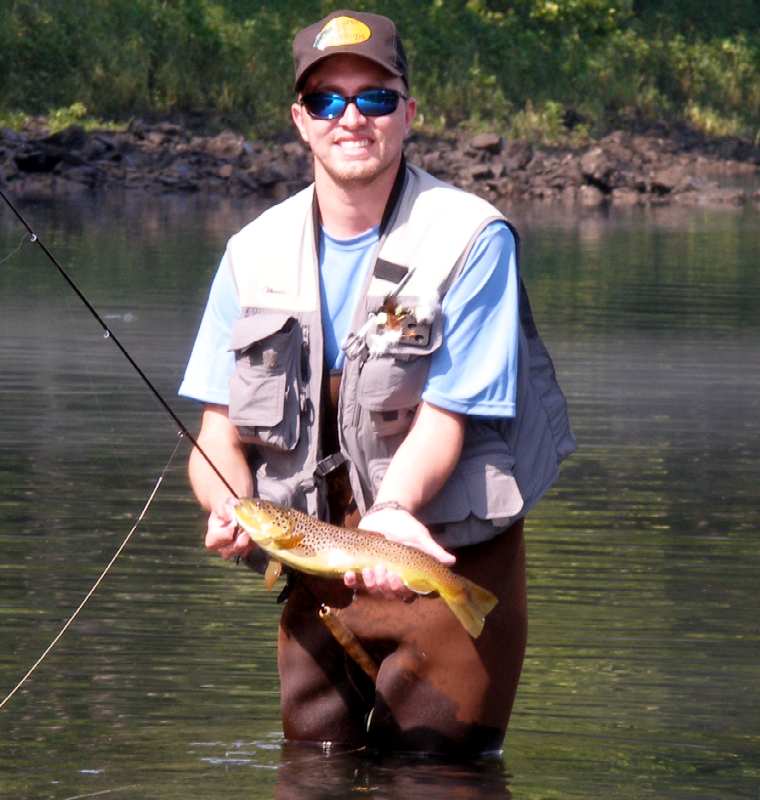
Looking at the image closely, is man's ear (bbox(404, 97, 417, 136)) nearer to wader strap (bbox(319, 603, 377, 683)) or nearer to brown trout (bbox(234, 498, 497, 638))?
brown trout (bbox(234, 498, 497, 638))

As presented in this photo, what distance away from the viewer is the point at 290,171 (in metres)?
33.9

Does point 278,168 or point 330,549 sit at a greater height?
point 330,549

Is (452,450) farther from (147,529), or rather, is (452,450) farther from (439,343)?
(147,529)

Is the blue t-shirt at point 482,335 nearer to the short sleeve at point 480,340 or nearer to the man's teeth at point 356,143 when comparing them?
the short sleeve at point 480,340

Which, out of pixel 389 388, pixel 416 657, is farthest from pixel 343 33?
pixel 416 657

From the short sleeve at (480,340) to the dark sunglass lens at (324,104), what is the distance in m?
0.39

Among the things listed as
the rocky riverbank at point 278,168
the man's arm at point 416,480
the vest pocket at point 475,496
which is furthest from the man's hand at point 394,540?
the rocky riverbank at point 278,168

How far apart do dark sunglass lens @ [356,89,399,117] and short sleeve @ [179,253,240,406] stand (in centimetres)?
46

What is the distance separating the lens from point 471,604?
4.71 m

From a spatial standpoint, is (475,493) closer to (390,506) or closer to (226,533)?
(390,506)

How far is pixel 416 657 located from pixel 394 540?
0.50m

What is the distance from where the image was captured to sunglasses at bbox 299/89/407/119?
482cm

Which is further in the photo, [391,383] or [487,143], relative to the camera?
[487,143]

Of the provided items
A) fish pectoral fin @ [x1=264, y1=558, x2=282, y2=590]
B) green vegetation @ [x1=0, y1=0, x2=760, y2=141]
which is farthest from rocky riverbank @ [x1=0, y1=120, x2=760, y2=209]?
fish pectoral fin @ [x1=264, y1=558, x2=282, y2=590]
